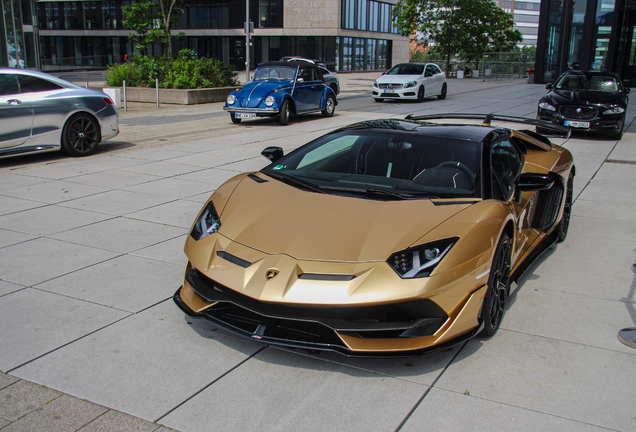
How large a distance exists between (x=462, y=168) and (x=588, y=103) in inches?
451

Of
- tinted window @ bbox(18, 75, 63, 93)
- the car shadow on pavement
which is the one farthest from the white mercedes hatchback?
tinted window @ bbox(18, 75, 63, 93)

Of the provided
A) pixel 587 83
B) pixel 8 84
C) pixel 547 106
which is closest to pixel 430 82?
pixel 587 83

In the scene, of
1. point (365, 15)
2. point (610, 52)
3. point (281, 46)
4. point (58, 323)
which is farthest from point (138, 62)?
point (365, 15)

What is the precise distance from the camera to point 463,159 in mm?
4316

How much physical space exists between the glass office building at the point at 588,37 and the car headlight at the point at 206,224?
35.9 m

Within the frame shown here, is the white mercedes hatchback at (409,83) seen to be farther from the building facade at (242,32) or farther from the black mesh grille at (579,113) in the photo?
the building facade at (242,32)

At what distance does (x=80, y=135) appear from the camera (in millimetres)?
10578

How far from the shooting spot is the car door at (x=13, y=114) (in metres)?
9.34

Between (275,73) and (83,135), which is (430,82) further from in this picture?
(83,135)

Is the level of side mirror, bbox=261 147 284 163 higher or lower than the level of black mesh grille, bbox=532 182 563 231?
higher

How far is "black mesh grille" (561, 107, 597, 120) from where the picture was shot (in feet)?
45.9

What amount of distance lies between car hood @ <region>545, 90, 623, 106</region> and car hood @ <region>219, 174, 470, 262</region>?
1189 cm

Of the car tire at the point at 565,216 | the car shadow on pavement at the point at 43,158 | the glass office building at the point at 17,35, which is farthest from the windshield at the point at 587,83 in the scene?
the glass office building at the point at 17,35

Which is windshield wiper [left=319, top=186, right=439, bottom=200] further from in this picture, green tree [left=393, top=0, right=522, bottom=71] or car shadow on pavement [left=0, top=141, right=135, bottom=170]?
green tree [left=393, top=0, right=522, bottom=71]
